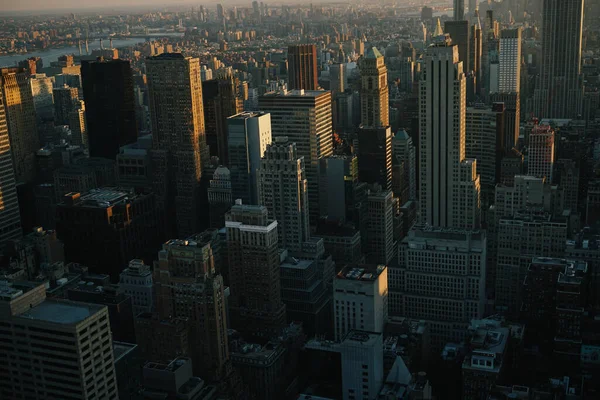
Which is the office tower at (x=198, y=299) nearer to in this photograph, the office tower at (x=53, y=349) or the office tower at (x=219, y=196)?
the office tower at (x=53, y=349)

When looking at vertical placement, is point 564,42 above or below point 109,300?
above

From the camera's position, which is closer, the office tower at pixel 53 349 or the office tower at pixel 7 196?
the office tower at pixel 53 349

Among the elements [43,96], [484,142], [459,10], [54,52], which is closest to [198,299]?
[54,52]

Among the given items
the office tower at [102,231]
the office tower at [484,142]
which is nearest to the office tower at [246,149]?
the office tower at [102,231]

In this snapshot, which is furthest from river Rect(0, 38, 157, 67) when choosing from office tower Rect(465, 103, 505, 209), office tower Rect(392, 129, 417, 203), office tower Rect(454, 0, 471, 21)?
office tower Rect(454, 0, 471, 21)

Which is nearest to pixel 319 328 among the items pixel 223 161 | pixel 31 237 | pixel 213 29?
pixel 31 237

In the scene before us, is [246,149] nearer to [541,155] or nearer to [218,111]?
[218,111]

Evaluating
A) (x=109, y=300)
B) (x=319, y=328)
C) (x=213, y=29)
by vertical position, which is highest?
(x=213, y=29)

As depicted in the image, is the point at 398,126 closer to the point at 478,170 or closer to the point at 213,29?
the point at 478,170
